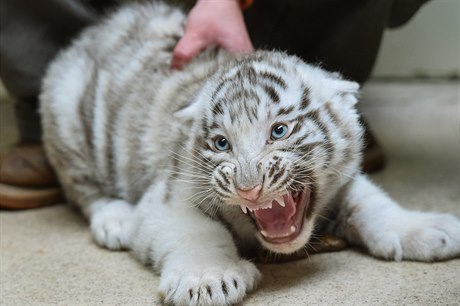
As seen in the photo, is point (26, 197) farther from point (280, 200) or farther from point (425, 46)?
point (425, 46)

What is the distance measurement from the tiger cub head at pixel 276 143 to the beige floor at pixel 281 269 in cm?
17

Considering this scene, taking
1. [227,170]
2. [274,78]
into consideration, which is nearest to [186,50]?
[274,78]

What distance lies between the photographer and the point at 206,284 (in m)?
1.71

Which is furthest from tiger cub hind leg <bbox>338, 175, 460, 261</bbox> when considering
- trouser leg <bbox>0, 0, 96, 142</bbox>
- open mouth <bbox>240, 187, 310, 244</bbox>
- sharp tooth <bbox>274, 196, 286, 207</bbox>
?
trouser leg <bbox>0, 0, 96, 142</bbox>

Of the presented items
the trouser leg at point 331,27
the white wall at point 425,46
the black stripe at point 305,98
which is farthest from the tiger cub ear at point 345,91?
the white wall at point 425,46

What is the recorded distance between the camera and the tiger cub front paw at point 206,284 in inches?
66.9

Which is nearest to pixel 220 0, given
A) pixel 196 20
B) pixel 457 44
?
pixel 196 20

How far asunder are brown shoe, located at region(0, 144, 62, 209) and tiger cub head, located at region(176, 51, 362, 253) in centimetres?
120

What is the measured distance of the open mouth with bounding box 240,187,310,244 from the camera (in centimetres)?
183

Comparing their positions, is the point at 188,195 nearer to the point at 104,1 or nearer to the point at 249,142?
the point at 249,142

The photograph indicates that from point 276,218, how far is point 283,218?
21 millimetres

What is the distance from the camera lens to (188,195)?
204 centimetres

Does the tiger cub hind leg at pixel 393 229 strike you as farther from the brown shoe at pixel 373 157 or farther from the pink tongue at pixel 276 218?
the brown shoe at pixel 373 157

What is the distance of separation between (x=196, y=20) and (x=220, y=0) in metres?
0.14
